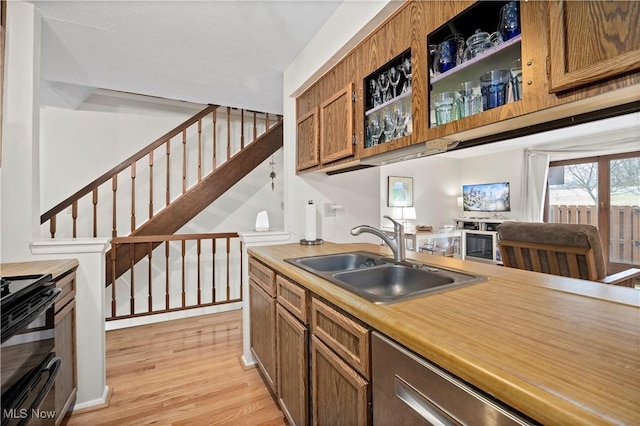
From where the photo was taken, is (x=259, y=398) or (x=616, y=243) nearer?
(x=259, y=398)

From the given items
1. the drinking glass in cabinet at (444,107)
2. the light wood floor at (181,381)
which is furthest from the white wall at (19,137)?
the drinking glass in cabinet at (444,107)

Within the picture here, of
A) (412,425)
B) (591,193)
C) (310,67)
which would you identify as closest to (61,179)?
(310,67)

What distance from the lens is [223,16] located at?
1.81 metres

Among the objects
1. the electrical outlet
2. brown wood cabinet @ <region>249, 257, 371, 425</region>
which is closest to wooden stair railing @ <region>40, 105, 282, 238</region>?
the electrical outlet

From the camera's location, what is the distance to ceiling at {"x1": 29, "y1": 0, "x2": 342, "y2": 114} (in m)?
1.76

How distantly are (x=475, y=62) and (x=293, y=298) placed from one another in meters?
1.29

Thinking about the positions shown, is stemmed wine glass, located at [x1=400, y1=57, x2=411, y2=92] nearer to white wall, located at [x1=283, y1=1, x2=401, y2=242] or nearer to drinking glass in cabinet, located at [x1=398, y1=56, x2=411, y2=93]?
drinking glass in cabinet, located at [x1=398, y1=56, x2=411, y2=93]

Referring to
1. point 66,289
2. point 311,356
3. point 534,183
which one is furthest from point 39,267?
point 534,183

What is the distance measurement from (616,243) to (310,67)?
149 inches

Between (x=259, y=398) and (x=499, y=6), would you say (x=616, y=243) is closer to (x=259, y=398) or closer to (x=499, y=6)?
(x=499, y=6)

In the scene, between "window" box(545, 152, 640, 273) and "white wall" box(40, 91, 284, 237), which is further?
"white wall" box(40, 91, 284, 237)

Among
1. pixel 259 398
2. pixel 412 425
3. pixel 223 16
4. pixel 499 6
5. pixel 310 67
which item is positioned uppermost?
pixel 223 16

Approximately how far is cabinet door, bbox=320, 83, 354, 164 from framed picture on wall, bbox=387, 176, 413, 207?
389 centimetres

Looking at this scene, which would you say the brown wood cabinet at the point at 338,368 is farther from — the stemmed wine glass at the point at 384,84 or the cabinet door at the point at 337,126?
the stemmed wine glass at the point at 384,84
